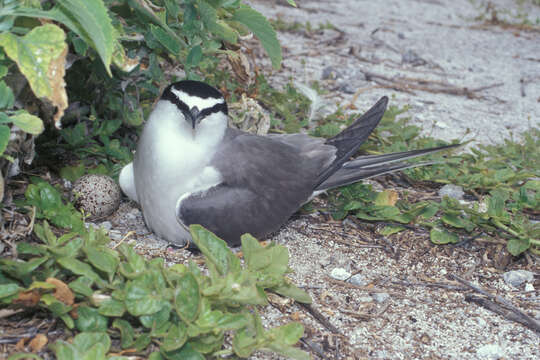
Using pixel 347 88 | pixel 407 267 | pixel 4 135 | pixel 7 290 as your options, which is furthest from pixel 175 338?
pixel 347 88

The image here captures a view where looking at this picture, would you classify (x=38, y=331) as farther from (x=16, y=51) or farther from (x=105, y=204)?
(x=105, y=204)

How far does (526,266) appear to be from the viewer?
301cm

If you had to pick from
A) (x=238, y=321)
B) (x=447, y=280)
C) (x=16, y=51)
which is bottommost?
(x=447, y=280)

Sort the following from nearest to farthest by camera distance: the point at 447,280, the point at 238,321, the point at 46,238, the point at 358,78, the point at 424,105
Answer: the point at 238,321, the point at 46,238, the point at 447,280, the point at 424,105, the point at 358,78

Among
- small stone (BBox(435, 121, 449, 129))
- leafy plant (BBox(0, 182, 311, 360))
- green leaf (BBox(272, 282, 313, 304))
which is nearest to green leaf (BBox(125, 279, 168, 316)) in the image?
leafy plant (BBox(0, 182, 311, 360))

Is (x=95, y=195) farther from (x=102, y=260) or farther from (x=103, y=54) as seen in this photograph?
(x=103, y=54)

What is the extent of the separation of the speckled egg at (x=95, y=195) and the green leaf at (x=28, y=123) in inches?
41.4

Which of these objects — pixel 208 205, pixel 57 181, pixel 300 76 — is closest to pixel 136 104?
pixel 57 181

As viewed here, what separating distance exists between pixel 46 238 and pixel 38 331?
0.40m

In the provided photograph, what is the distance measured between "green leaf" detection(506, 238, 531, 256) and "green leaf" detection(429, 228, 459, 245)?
29 centimetres

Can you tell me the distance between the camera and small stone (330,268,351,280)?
281 cm

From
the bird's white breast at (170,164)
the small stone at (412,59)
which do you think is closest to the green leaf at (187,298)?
the bird's white breast at (170,164)

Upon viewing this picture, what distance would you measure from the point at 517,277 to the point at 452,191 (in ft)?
3.07

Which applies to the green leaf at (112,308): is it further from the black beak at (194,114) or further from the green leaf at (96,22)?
the black beak at (194,114)
